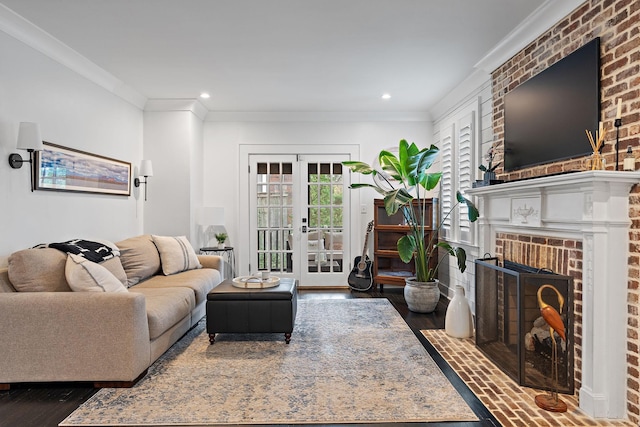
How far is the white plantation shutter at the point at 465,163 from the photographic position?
4355 mm

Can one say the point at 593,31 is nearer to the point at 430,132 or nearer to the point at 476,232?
the point at 476,232

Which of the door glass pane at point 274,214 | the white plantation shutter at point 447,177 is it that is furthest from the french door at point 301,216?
the white plantation shutter at point 447,177

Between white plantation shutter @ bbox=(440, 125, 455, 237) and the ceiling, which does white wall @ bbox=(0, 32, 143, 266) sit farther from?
white plantation shutter @ bbox=(440, 125, 455, 237)

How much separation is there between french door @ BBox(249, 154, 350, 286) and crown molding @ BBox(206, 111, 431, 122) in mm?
530

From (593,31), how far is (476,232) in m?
2.18

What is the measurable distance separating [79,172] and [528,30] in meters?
4.05

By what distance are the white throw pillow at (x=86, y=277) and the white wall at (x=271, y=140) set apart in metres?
3.07

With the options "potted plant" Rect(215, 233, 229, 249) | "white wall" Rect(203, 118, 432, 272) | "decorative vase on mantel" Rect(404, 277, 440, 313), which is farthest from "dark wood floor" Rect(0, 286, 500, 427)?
"white wall" Rect(203, 118, 432, 272)

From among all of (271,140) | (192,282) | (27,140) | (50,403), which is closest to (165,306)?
(192,282)

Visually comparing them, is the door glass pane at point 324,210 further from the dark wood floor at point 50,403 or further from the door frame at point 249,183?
the dark wood floor at point 50,403

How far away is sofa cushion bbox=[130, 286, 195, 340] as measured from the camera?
2.84m

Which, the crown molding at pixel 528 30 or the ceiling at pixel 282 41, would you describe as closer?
the crown molding at pixel 528 30

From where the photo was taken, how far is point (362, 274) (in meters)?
5.62

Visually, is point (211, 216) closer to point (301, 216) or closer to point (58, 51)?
point (301, 216)
